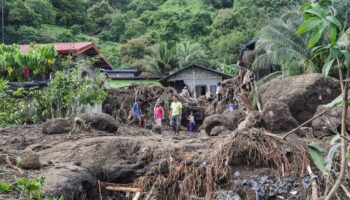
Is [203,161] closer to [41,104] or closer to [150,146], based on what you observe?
[150,146]

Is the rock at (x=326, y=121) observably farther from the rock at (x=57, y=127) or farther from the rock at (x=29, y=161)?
the rock at (x=57, y=127)

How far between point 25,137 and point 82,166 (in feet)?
16.4

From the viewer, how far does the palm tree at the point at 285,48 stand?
20.6m

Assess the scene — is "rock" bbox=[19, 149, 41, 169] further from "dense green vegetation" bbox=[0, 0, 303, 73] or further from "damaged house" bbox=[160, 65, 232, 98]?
"dense green vegetation" bbox=[0, 0, 303, 73]

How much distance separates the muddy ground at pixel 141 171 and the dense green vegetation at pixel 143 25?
2645 cm

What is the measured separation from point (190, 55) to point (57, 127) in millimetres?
29105

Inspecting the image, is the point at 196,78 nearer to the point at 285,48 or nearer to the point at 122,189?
the point at 285,48

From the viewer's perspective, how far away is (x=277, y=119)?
12.5 metres

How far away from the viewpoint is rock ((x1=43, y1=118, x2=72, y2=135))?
1448 centimetres

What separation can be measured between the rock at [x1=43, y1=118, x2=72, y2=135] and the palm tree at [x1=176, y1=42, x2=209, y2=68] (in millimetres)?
28746

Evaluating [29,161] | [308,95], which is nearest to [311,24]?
[29,161]

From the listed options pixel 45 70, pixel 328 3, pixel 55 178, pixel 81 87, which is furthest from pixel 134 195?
pixel 45 70

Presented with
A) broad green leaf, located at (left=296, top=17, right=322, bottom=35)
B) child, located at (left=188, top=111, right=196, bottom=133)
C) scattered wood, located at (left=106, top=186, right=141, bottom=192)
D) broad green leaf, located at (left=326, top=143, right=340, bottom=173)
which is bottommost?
scattered wood, located at (left=106, top=186, right=141, bottom=192)

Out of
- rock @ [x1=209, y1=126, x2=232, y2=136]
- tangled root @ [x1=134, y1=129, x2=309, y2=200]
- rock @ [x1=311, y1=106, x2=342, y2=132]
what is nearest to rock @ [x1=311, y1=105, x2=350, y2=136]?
rock @ [x1=311, y1=106, x2=342, y2=132]
